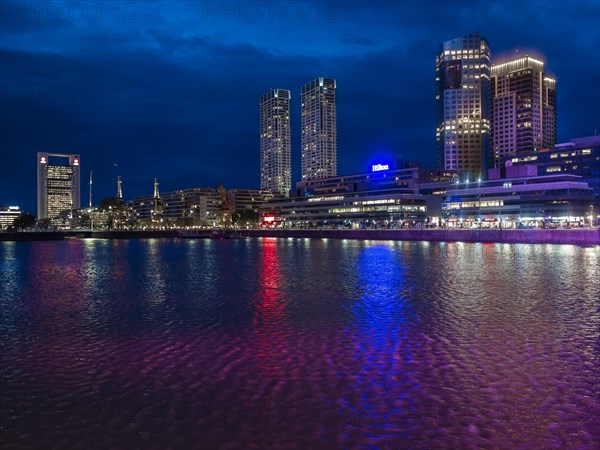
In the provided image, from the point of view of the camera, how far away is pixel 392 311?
23.6m

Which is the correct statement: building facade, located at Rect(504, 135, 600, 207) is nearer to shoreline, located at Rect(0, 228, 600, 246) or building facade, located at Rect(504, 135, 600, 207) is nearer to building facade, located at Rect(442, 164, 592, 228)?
building facade, located at Rect(442, 164, 592, 228)

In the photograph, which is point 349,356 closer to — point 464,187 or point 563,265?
point 563,265

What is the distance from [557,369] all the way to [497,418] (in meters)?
4.59

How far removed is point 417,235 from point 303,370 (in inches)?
4445

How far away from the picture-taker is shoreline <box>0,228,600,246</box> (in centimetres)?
9319

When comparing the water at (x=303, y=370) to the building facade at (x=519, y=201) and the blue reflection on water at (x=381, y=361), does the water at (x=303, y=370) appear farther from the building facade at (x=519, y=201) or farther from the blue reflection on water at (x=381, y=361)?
the building facade at (x=519, y=201)

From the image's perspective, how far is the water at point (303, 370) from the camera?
10.2m

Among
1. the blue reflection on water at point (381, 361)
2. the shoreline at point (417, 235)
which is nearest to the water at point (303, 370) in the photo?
the blue reflection on water at point (381, 361)

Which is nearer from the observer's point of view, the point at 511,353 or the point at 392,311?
the point at 511,353

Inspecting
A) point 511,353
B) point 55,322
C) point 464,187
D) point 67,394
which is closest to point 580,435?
point 511,353

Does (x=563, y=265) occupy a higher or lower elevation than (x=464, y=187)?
lower

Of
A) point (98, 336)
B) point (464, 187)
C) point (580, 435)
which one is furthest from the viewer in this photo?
point (464, 187)

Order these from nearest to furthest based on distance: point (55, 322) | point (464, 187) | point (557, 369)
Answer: point (557, 369) < point (55, 322) < point (464, 187)

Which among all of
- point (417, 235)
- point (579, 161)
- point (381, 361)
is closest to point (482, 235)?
point (417, 235)
